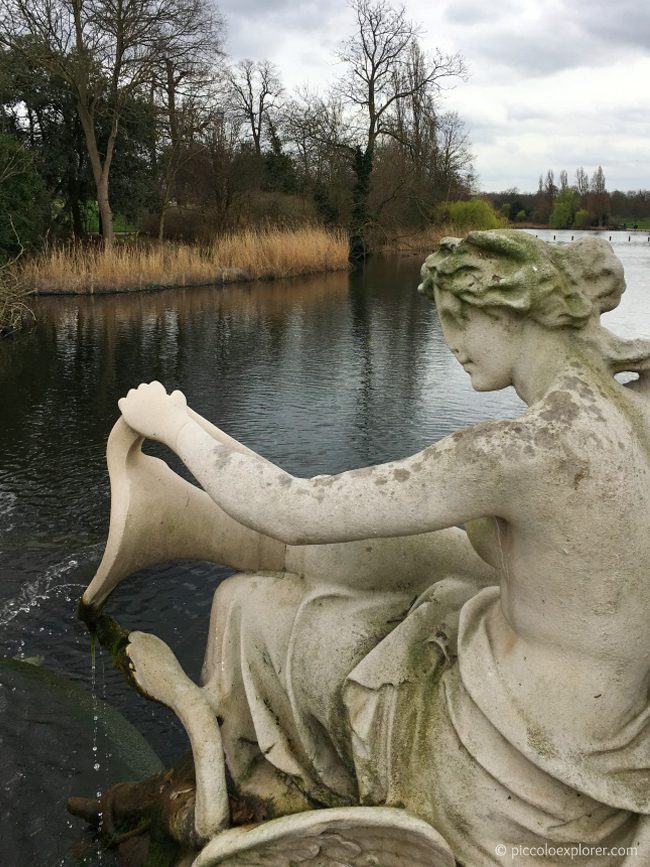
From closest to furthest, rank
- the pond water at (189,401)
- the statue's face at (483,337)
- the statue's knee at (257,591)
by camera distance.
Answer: the statue's face at (483,337), the statue's knee at (257,591), the pond water at (189,401)

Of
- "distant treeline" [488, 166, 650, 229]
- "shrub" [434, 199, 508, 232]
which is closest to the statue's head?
"shrub" [434, 199, 508, 232]

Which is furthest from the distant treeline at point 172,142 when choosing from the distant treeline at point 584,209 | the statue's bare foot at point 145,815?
the distant treeline at point 584,209

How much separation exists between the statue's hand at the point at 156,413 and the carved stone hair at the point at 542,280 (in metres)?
0.70

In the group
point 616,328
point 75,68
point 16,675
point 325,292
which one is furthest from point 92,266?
point 16,675

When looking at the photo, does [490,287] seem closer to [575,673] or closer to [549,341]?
[549,341]

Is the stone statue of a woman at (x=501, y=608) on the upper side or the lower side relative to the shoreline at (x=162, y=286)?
lower

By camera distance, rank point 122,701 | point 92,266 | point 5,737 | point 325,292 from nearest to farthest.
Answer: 1. point 5,737
2. point 122,701
3. point 92,266
4. point 325,292

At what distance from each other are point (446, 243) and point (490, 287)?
14 centimetres

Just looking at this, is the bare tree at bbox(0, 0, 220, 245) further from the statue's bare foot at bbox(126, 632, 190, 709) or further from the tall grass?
the statue's bare foot at bbox(126, 632, 190, 709)

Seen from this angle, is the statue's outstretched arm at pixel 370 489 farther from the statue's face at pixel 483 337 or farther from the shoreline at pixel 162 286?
the shoreline at pixel 162 286

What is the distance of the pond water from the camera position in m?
4.11

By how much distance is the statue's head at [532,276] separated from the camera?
1.47 metres

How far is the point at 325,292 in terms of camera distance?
1697cm

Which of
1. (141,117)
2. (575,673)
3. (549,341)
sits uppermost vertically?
(141,117)
